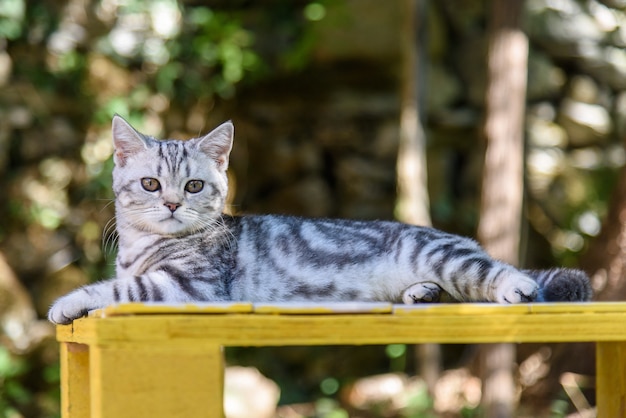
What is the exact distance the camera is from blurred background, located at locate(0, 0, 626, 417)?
5.85 m

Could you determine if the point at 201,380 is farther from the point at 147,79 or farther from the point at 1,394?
the point at 147,79

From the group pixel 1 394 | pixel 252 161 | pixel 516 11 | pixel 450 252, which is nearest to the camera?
pixel 450 252

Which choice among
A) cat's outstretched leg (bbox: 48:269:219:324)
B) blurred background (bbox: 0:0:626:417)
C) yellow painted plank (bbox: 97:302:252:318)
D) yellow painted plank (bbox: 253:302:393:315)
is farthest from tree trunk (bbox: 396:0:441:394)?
yellow painted plank (bbox: 97:302:252:318)

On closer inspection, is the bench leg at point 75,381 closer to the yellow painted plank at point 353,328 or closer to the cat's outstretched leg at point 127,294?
the cat's outstretched leg at point 127,294

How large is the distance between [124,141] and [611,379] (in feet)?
5.74

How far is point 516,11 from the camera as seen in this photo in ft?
17.0

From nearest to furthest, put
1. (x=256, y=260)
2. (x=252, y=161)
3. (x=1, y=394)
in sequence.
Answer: (x=256, y=260), (x=1, y=394), (x=252, y=161)

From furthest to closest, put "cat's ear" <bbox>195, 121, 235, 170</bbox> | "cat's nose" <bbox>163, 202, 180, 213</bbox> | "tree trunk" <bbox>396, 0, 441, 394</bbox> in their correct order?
"tree trunk" <bbox>396, 0, 441, 394</bbox> → "cat's ear" <bbox>195, 121, 235, 170</bbox> → "cat's nose" <bbox>163, 202, 180, 213</bbox>

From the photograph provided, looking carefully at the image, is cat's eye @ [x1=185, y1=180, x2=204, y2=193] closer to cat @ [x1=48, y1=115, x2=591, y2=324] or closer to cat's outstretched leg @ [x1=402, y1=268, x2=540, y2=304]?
cat @ [x1=48, y1=115, x2=591, y2=324]

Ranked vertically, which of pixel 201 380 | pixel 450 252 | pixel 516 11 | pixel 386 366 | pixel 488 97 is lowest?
pixel 386 366

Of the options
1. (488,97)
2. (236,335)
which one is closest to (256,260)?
(236,335)

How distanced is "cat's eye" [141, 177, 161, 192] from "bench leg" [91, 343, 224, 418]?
3.37 feet

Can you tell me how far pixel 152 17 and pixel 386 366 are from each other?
3393 mm

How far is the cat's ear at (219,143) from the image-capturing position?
2939 millimetres
